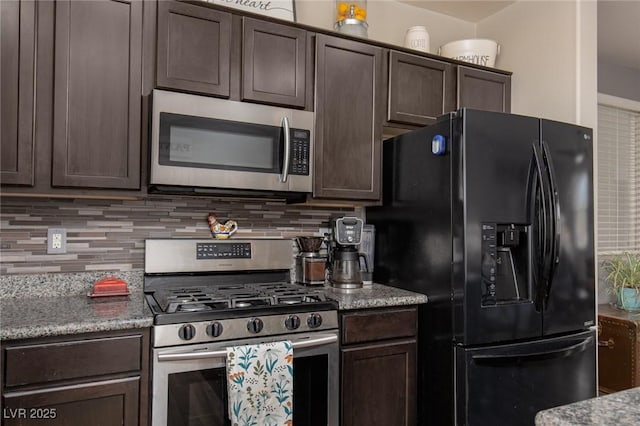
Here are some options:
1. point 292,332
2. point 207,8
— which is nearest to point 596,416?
point 292,332

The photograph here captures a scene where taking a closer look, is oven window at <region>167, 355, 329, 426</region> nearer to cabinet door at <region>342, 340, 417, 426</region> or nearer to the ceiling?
cabinet door at <region>342, 340, 417, 426</region>

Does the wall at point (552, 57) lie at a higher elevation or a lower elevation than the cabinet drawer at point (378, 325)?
higher

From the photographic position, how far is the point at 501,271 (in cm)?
209

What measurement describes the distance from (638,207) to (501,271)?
2963mm

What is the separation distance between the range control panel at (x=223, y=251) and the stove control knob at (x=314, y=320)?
2.10 feet

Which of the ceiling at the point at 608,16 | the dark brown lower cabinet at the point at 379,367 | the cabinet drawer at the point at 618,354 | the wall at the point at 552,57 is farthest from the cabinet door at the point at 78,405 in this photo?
the cabinet drawer at the point at 618,354

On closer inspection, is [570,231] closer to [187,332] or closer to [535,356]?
[535,356]

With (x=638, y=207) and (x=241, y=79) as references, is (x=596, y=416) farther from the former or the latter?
(x=638, y=207)

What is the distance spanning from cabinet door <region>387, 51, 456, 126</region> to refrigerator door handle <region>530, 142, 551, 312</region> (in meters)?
0.67

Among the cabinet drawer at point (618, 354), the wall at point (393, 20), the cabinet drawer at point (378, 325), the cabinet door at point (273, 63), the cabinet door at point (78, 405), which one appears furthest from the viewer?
the cabinet drawer at point (618, 354)

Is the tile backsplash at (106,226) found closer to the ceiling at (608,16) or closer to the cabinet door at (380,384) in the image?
the cabinet door at (380,384)

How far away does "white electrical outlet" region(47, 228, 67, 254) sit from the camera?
6.56 ft

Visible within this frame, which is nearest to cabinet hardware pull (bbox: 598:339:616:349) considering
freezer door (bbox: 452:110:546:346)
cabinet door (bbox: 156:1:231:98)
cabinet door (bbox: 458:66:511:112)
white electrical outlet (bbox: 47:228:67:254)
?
freezer door (bbox: 452:110:546:346)

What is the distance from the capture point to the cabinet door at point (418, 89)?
242 cm
